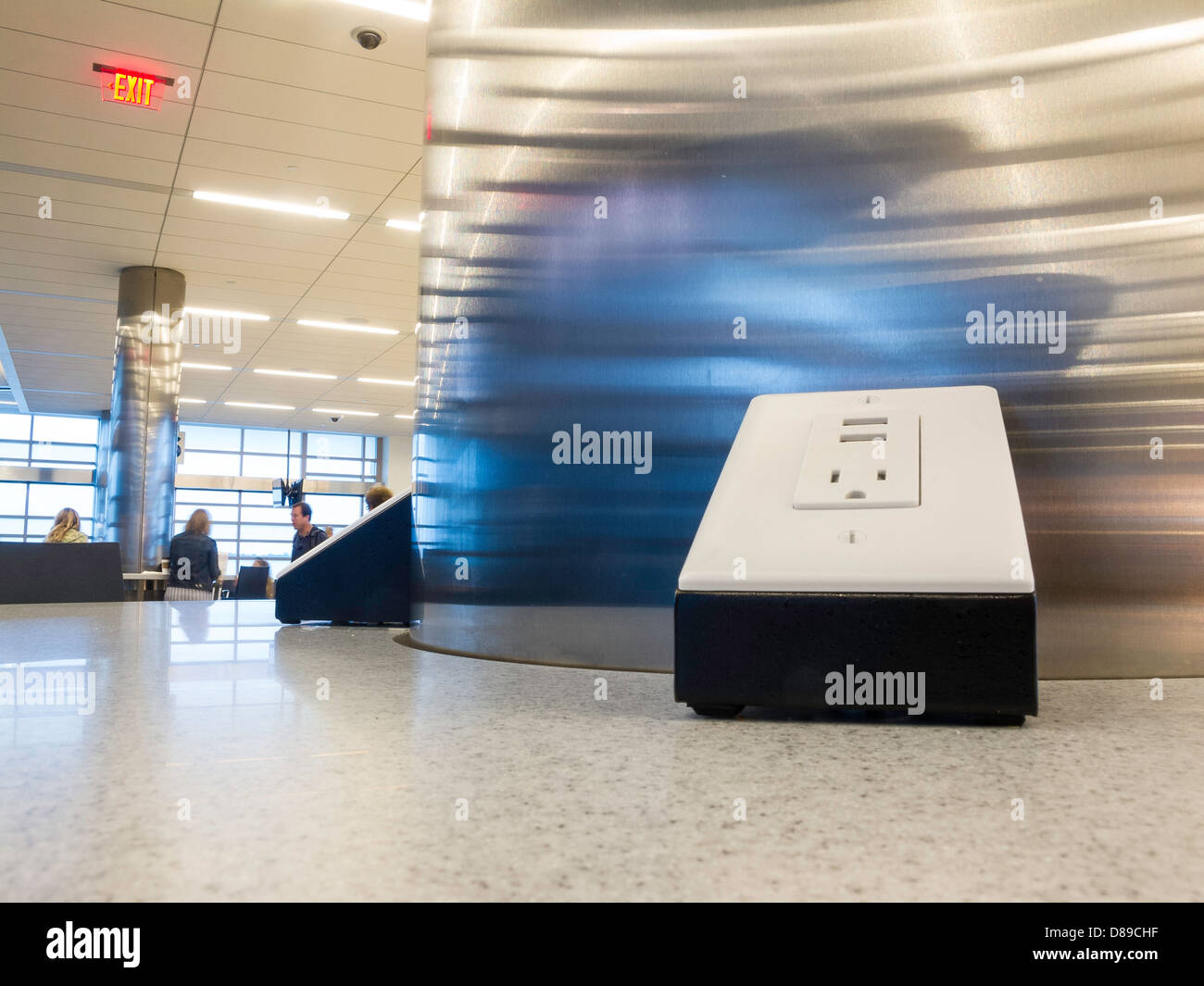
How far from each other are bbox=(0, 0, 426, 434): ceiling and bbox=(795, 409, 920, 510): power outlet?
3.35 metres

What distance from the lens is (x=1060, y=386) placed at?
2.83 ft

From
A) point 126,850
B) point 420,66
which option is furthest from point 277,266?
point 126,850

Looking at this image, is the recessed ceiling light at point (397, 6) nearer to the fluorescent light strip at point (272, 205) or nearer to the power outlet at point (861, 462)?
the fluorescent light strip at point (272, 205)

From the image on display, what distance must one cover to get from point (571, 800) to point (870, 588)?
25 cm

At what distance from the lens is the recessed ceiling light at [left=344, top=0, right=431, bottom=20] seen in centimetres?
339

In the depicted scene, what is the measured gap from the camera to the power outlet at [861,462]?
64 centimetres

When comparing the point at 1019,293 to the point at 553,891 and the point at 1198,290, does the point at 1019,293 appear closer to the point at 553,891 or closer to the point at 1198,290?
the point at 1198,290

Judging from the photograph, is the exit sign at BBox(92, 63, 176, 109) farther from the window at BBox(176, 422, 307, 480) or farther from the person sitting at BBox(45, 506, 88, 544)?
the window at BBox(176, 422, 307, 480)

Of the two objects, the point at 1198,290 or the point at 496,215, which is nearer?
the point at 1198,290

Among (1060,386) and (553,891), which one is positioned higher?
(1060,386)

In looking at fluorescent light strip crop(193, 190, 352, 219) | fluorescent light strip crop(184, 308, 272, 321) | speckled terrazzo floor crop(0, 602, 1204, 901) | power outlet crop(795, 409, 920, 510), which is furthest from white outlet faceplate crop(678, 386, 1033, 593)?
fluorescent light strip crop(184, 308, 272, 321)

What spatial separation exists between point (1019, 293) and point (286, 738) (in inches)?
30.9

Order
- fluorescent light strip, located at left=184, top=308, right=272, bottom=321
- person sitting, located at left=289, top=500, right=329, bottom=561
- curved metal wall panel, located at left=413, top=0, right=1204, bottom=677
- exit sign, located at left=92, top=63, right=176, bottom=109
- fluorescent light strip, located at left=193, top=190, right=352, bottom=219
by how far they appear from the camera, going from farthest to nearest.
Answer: fluorescent light strip, located at left=184, top=308, right=272, bottom=321 < person sitting, located at left=289, top=500, right=329, bottom=561 < fluorescent light strip, located at left=193, top=190, right=352, bottom=219 < exit sign, located at left=92, top=63, right=176, bottom=109 < curved metal wall panel, located at left=413, top=0, right=1204, bottom=677

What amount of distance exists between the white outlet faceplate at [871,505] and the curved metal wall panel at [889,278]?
0.15 meters
